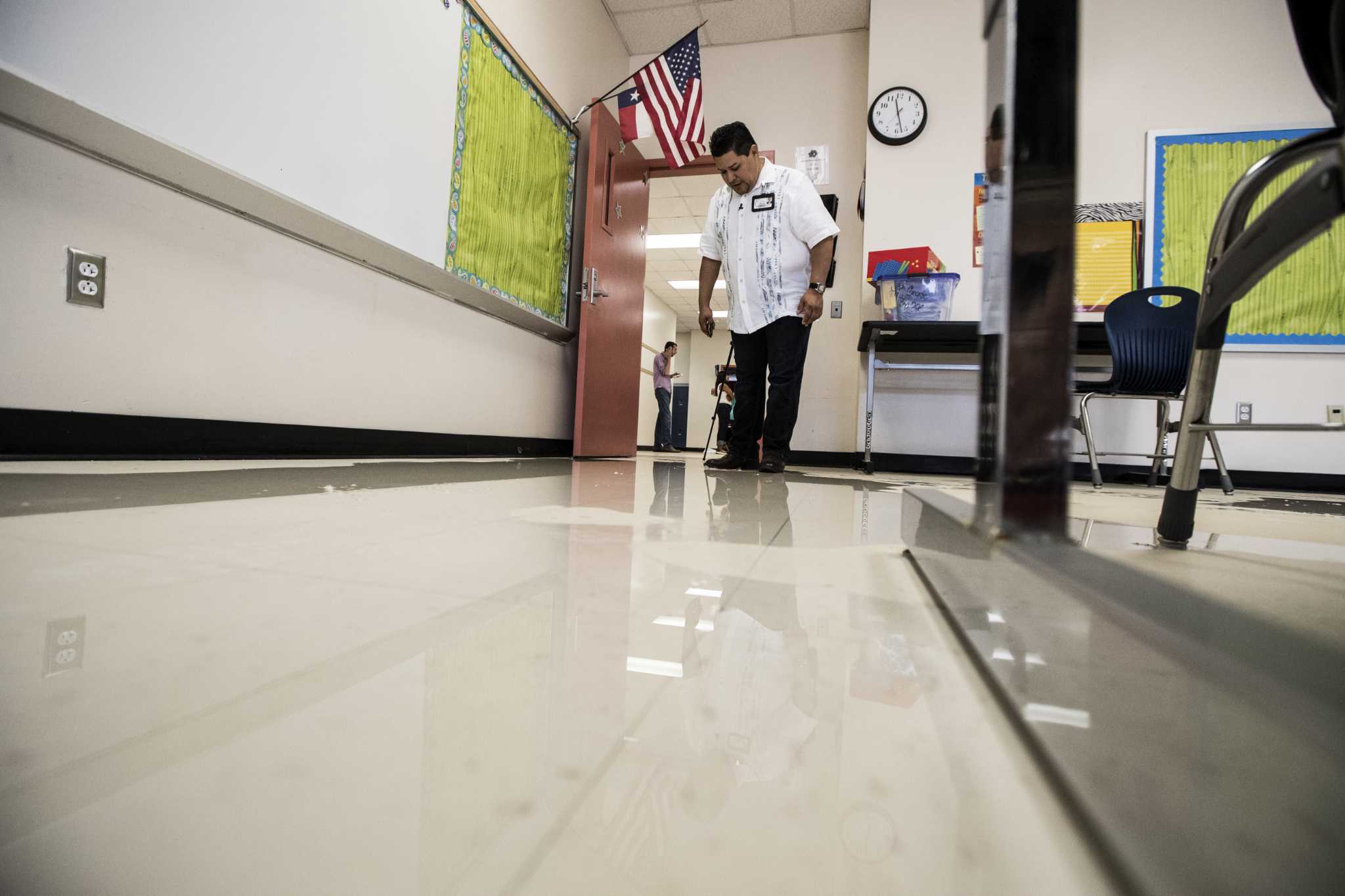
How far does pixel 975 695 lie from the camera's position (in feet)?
1.12

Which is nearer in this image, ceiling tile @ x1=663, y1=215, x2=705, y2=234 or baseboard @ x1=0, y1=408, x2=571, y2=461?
baseboard @ x1=0, y1=408, x2=571, y2=461

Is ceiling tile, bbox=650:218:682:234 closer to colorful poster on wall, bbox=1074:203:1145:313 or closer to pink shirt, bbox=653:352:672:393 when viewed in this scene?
pink shirt, bbox=653:352:672:393

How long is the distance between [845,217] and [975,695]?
4.56 m

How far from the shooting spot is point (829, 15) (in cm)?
429

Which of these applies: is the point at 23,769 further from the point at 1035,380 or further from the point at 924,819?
the point at 1035,380

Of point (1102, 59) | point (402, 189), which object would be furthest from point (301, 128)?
point (1102, 59)

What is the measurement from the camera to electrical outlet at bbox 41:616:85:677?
0.32 m

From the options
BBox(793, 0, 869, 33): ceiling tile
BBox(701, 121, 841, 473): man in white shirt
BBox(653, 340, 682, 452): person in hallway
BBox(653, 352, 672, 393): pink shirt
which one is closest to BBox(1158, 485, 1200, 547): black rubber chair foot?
BBox(701, 121, 841, 473): man in white shirt

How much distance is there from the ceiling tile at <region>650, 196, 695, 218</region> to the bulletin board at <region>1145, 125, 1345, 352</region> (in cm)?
428

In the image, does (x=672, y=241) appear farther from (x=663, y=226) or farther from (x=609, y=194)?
(x=609, y=194)

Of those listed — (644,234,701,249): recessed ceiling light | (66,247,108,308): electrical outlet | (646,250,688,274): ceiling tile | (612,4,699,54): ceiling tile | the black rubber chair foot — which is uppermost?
(612,4,699,54): ceiling tile

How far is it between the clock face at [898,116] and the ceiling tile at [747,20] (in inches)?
36.8

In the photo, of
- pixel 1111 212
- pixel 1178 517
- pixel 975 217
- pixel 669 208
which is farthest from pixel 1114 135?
pixel 669 208

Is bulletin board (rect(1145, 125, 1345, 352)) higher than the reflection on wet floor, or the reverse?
bulletin board (rect(1145, 125, 1345, 352))
